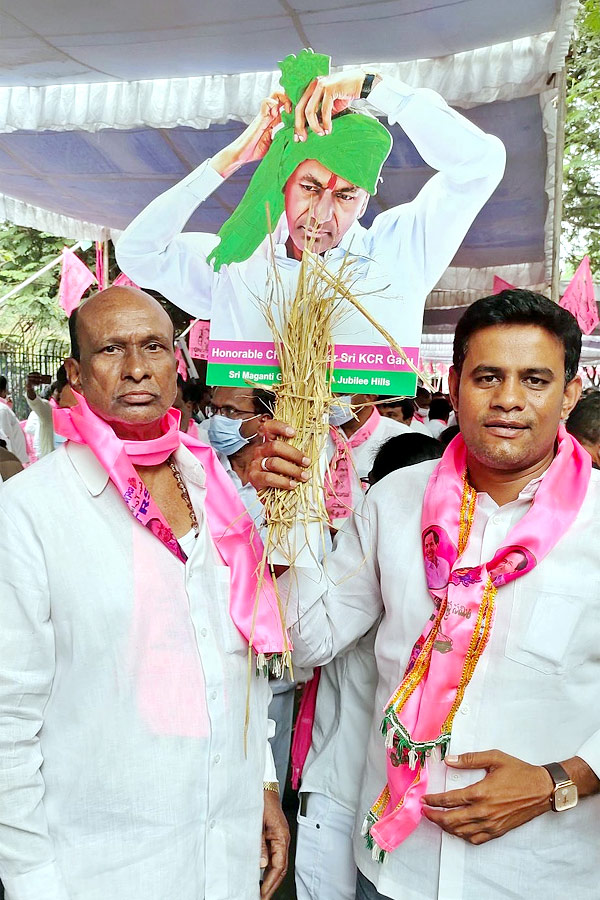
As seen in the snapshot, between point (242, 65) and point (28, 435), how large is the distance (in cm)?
543

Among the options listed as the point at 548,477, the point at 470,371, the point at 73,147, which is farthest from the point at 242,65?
the point at 548,477

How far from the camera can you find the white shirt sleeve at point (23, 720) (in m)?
1.35

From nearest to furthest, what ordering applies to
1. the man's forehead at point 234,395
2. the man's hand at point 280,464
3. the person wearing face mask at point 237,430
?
the man's hand at point 280,464 → the person wearing face mask at point 237,430 → the man's forehead at point 234,395

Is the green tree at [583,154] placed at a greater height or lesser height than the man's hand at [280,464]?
greater

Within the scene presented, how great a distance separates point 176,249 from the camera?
2.36 meters

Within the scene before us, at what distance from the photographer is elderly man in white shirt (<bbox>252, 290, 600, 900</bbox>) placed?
1381mm

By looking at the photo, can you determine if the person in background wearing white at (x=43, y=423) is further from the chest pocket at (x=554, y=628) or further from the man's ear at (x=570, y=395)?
the chest pocket at (x=554, y=628)

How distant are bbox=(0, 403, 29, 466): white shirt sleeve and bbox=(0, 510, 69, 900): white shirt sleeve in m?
4.91

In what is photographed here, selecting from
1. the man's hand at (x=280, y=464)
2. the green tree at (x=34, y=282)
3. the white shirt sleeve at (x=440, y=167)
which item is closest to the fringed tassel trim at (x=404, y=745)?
the man's hand at (x=280, y=464)

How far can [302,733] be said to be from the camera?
2035mm

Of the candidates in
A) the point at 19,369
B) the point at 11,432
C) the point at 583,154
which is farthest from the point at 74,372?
the point at 583,154

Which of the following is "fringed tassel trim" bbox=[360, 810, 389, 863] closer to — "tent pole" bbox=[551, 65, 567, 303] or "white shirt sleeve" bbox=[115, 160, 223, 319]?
"white shirt sleeve" bbox=[115, 160, 223, 319]

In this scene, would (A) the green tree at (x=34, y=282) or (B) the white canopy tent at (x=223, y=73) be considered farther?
(A) the green tree at (x=34, y=282)

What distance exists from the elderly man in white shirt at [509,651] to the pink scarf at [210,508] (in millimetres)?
84
